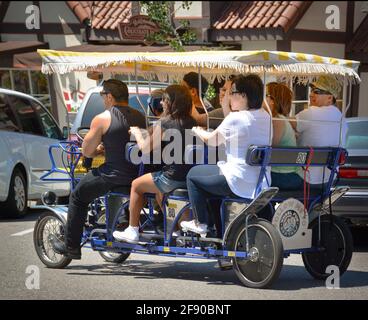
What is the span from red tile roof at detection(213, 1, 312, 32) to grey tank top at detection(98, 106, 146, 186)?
38.5ft

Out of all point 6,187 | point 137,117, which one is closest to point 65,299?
point 137,117

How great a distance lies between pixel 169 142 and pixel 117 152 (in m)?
0.58

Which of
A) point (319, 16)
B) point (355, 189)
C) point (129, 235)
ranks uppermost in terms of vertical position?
point (319, 16)

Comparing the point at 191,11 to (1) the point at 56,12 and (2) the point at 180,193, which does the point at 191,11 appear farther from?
(2) the point at 180,193

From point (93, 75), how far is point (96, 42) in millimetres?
13372

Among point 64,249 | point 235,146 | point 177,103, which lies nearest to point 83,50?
point 64,249

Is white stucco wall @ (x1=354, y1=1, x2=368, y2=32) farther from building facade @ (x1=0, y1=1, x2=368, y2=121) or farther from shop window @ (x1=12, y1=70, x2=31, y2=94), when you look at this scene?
shop window @ (x1=12, y1=70, x2=31, y2=94)

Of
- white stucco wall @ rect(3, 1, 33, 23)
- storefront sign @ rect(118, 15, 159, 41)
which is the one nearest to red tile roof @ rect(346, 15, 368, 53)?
storefront sign @ rect(118, 15, 159, 41)

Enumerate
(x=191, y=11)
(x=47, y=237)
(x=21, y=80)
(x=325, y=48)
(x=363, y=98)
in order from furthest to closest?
(x=21, y=80) < (x=191, y=11) < (x=325, y=48) < (x=363, y=98) < (x=47, y=237)

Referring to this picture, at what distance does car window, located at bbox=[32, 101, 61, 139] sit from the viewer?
14.3 m

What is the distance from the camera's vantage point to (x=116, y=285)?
26.8ft

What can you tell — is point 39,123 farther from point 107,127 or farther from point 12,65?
point 12,65

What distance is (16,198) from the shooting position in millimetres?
13305

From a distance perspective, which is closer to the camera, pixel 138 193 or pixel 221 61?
pixel 221 61
